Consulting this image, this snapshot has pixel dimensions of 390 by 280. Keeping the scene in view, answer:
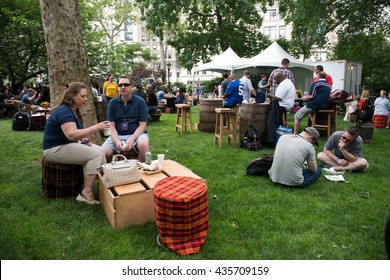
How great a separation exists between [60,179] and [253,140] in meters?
4.42

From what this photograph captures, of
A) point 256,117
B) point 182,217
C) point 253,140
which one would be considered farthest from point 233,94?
point 182,217

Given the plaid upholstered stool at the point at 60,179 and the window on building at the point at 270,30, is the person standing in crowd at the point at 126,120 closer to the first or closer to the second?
the plaid upholstered stool at the point at 60,179

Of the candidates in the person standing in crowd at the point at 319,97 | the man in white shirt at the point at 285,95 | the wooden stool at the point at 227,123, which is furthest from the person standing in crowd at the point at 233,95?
the person standing in crowd at the point at 319,97

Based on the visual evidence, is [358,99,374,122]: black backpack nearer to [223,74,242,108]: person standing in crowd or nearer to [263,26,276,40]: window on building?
[223,74,242,108]: person standing in crowd

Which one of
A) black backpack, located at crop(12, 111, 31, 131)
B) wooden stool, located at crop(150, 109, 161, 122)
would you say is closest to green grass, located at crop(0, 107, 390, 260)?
black backpack, located at crop(12, 111, 31, 131)

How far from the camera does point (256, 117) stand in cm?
749

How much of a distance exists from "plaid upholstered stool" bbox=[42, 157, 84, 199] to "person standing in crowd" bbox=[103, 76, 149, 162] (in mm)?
631

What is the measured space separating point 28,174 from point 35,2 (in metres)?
15.9

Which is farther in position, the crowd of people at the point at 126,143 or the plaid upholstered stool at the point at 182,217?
the crowd of people at the point at 126,143

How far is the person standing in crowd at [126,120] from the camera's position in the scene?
15.7ft

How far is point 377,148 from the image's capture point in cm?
777

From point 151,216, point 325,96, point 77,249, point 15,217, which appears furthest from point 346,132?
point 15,217

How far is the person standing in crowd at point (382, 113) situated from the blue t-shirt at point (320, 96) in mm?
4419

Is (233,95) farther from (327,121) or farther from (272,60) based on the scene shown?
(272,60)
